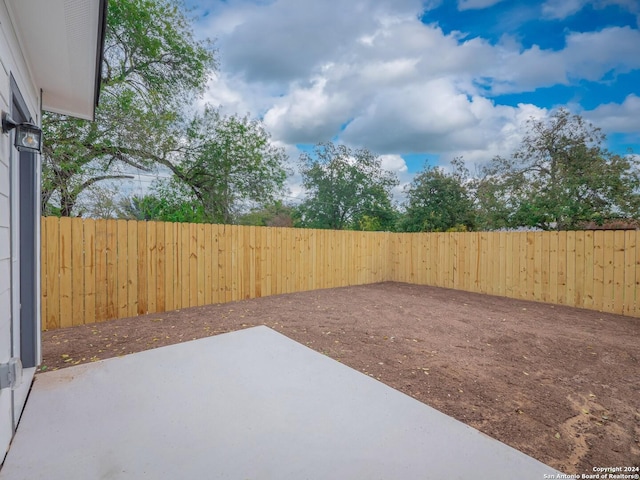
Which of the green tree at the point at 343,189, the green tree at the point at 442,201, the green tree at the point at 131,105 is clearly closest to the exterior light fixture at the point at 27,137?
the green tree at the point at 131,105

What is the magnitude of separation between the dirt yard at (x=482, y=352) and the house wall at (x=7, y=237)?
100 cm

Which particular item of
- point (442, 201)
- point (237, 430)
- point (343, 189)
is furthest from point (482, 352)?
point (343, 189)

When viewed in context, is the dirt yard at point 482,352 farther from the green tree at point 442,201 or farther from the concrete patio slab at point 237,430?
the green tree at point 442,201

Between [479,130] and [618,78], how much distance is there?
373 cm

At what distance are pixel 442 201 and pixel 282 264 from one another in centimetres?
733

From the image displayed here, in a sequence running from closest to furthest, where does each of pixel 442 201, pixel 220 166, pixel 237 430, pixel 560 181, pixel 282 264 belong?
pixel 237 430 → pixel 282 264 → pixel 560 181 → pixel 220 166 → pixel 442 201

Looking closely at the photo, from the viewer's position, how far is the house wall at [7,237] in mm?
1473

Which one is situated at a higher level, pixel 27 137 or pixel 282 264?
pixel 27 137

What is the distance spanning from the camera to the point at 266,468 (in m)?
1.44

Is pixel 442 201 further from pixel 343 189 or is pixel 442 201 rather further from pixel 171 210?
pixel 171 210

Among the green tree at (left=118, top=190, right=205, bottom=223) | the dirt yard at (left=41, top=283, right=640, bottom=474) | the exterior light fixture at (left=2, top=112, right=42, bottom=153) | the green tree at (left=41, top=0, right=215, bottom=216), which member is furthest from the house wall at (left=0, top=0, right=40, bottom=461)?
the green tree at (left=118, top=190, right=205, bottom=223)

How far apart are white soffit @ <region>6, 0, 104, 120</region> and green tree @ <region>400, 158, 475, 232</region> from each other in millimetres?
10216

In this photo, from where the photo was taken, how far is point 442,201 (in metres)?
11.0

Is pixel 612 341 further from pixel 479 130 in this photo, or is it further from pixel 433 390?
pixel 479 130
